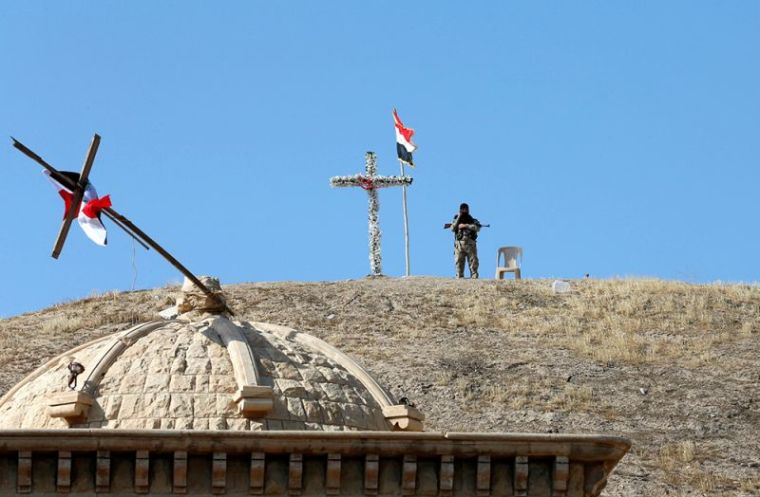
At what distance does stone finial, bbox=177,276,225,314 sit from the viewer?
82.4 ft

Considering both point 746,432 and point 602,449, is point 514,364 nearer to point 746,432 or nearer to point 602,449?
point 746,432

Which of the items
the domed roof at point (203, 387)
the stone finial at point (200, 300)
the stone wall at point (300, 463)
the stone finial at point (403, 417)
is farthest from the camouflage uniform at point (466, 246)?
the stone wall at point (300, 463)

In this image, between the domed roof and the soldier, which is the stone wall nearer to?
the domed roof

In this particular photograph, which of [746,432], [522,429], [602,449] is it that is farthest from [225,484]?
[746,432]

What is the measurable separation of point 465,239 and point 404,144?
716cm

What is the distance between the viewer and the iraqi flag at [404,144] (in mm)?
61656

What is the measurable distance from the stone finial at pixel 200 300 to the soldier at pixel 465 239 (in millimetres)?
28960

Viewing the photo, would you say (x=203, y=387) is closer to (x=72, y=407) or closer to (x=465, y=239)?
(x=72, y=407)

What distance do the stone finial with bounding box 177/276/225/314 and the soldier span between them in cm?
2896

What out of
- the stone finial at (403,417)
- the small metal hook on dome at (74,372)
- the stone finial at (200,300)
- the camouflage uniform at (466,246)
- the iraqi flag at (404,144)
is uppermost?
the iraqi flag at (404,144)

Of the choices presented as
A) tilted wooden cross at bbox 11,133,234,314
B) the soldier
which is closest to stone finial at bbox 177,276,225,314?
tilted wooden cross at bbox 11,133,234,314

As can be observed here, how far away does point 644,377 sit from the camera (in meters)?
49.2

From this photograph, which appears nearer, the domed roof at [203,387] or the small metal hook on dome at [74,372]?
the domed roof at [203,387]

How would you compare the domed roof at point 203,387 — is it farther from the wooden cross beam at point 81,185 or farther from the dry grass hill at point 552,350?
the dry grass hill at point 552,350
